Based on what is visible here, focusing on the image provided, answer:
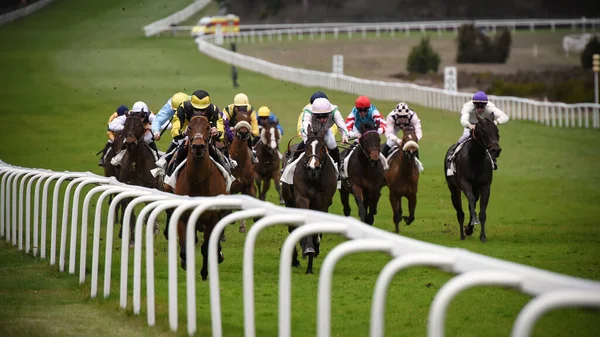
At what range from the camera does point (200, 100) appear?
1224 centimetres

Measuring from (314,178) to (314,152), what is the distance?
0.38 m

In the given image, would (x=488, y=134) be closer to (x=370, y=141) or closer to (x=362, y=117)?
(x=370, y=141)

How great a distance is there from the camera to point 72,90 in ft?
138

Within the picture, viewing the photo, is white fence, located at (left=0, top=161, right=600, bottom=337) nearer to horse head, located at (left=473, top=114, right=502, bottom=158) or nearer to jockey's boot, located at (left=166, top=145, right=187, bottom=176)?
jockey's boot, located at (left=166, top=145, right=187, bottom=176)

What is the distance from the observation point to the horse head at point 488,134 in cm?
1552

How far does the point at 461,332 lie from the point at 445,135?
80.6 ft

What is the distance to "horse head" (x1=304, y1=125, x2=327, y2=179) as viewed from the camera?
12906mm

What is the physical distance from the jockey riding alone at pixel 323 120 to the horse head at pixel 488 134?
2.45m

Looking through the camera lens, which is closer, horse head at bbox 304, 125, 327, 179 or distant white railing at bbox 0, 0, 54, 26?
horse head at bbox 304, 125, 327, 179

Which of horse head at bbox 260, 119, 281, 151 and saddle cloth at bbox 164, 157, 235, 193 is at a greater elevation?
horse head at bbox 260, 119, 281, 151

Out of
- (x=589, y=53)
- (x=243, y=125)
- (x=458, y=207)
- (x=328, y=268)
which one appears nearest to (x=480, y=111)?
(x=458, y=207)

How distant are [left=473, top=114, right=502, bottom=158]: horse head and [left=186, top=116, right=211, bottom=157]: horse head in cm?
522

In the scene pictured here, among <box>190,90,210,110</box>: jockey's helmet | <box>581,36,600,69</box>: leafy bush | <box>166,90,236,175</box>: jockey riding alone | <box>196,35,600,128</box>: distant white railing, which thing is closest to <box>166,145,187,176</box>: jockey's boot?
<box>166,90,236,175</box>: jockey riding alone

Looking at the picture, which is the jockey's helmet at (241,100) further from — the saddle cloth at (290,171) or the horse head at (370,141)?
the saddle cloth at (290,171)
